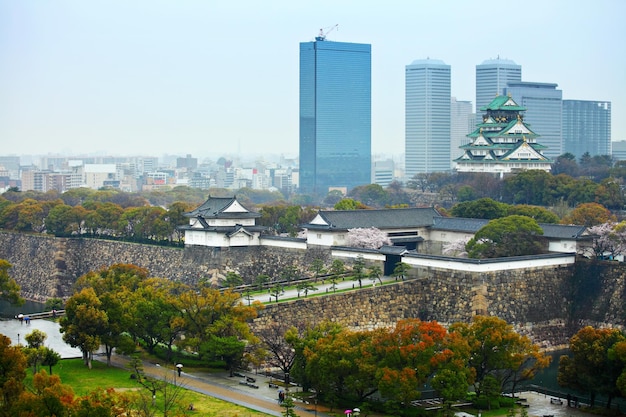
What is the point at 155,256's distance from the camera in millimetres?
55000

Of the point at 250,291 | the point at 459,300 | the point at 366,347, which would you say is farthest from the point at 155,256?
the point at 366,347

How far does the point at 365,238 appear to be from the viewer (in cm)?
4828

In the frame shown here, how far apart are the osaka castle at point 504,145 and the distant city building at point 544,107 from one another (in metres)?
78.2

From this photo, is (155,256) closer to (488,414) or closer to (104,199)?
(488,414)

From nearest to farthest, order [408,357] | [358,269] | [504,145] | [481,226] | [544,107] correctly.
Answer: [408,357] < [358,269] < [481,226] < [504,145] < [544,107]

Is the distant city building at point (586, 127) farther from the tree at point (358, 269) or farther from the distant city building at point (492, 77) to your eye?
the tree at point (358, 269)

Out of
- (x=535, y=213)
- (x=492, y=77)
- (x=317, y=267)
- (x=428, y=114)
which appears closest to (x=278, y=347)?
(x=317, y=267)

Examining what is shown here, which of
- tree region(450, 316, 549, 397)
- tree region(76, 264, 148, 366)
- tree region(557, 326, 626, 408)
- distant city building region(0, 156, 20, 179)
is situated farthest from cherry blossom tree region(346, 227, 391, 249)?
distant city building region(0, 156, 20, 179)

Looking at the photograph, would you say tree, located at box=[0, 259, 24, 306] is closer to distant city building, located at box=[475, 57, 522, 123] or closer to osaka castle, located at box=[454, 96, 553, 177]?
osaka castle, located at box=[454, 96, 553, 177]

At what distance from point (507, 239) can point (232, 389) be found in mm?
17295

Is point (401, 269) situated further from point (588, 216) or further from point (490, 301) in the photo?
point (588, 216)

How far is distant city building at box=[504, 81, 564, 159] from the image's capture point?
156 meters

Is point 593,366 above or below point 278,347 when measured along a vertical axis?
above

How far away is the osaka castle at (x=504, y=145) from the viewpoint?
76375 mm
